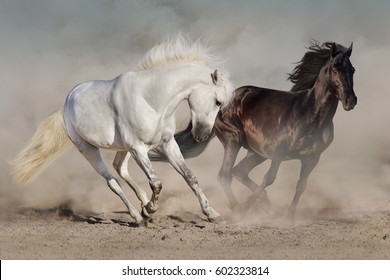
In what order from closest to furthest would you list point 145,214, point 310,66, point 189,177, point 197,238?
point 197,238, point 189,177, point 145,214, point 310,66

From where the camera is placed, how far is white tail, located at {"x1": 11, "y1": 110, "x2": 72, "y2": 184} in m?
9.70

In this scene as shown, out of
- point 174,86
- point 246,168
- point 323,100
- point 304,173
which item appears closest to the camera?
point 174,86

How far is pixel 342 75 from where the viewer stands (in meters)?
8.92

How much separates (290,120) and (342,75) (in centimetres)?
79

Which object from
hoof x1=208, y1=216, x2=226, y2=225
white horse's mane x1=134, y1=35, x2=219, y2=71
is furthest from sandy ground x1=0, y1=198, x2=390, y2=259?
white horse's mane x1=134, y1=35, x2=219, y2=71

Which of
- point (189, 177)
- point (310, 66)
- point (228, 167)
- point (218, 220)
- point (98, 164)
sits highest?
point (310, 66)

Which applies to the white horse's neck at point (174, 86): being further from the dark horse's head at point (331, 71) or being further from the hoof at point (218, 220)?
the dark horse's head at point (331, 71)

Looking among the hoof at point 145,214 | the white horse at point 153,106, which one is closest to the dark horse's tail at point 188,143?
the white horse at point 153,106

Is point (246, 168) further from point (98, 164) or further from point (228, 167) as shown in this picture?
point (98, 164)

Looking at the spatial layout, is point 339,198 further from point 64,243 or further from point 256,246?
point 64,243

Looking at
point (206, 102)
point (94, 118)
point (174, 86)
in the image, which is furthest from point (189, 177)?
point (94, 118)

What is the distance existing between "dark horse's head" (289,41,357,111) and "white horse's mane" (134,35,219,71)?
3.89ft
